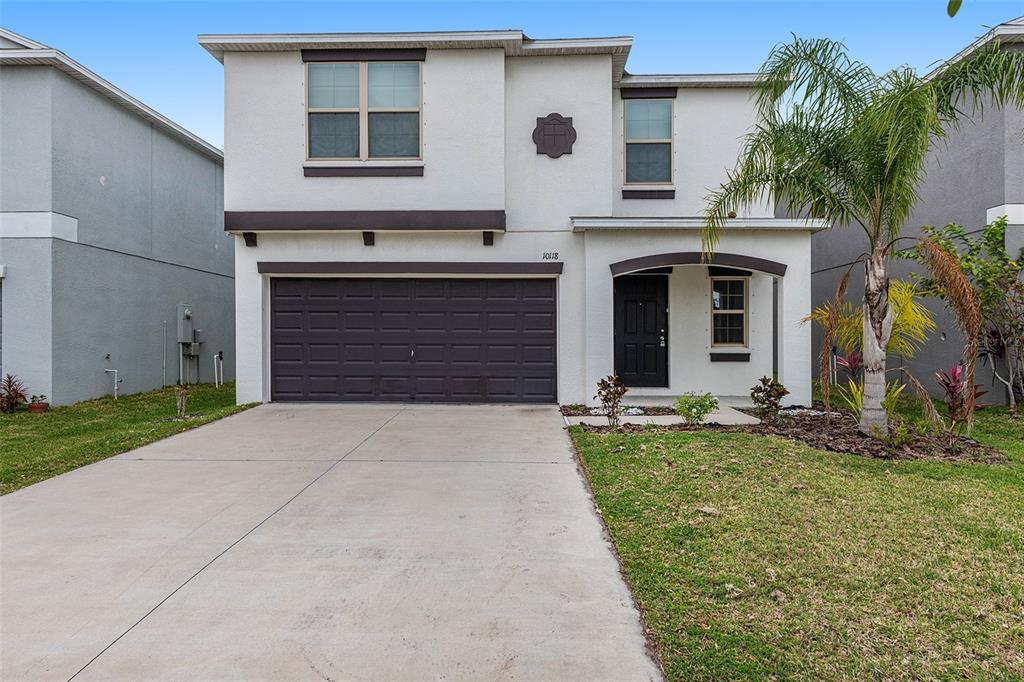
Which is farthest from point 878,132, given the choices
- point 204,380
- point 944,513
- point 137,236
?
point 204,380

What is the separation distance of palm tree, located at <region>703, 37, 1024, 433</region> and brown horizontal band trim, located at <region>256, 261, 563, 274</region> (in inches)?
163

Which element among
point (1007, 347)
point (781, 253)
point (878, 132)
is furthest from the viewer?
point (781, 253)

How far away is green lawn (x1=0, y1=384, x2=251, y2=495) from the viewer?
7129mm

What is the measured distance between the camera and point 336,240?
468 inches

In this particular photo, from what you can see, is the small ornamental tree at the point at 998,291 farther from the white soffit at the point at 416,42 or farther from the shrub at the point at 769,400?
the white soffit at the point at 416,42

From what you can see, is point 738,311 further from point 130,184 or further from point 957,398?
point 130,184

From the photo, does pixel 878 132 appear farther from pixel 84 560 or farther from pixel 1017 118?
pixel 84 560

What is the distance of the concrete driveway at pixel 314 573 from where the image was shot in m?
3.19

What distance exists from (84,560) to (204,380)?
1382 cm

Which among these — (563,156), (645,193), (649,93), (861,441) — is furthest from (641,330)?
(861,441)

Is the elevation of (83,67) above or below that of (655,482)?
above

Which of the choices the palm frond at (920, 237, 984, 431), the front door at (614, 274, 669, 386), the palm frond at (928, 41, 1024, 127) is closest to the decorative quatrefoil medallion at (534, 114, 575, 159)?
the front door at (614, 274, 669, 386)

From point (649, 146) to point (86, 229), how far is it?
37.3 feet

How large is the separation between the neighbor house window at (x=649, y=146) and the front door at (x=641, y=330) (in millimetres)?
2121
